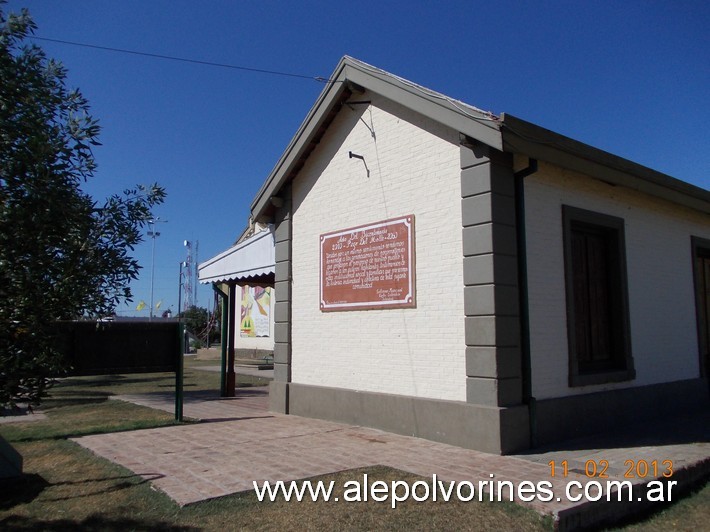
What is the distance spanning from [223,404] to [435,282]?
646 centimetres

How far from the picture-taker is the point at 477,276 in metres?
7.51

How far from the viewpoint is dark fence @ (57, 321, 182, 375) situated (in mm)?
8789

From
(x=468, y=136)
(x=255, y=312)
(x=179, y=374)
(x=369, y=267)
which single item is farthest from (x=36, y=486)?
(x=255, y=312)

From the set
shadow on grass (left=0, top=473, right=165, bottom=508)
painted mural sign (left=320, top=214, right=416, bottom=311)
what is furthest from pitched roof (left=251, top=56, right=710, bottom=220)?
shadow on grass (left=0, top=473, right=165, bottom=508)

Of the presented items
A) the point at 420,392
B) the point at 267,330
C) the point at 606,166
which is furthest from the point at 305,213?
the point at 267,330

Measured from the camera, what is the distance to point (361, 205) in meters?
9.58

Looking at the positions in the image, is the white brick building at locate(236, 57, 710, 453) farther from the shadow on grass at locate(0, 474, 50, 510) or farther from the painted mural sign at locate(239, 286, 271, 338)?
the painted mural sign at locate(239, 286, 271, 338)

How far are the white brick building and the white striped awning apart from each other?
33.2 inches

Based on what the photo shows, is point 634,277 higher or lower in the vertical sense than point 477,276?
higher

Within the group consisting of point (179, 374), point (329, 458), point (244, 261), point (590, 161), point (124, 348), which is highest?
point (590, 161)

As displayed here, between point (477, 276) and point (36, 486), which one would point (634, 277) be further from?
point (36, 486)

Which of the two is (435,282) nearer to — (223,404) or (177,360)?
(177,360)

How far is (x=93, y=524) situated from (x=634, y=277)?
851cm
